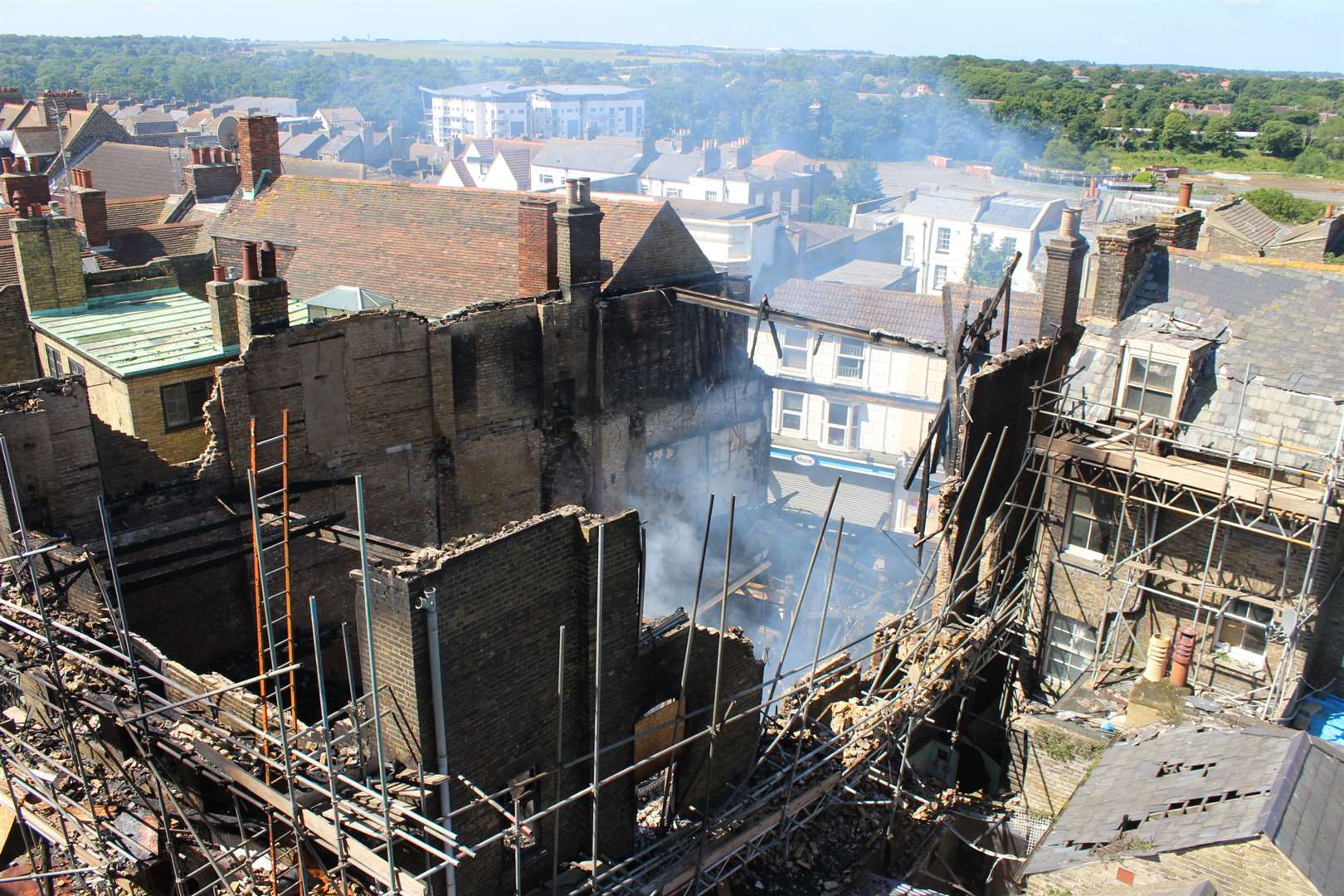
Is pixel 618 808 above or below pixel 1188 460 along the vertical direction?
below

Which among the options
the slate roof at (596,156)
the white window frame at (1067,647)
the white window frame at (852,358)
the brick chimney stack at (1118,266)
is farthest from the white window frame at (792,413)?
the slate roof at (596,156)

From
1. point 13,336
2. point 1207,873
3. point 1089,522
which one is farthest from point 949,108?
point 1207,873

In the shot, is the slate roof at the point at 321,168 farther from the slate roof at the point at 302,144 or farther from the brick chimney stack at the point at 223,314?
the slate roof at the point at 302,144

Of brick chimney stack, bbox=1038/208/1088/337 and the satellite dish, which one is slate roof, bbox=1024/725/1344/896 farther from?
the satellite dish

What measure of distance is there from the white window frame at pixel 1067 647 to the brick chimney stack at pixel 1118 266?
16.5ft

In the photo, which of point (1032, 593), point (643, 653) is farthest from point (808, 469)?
point (643, 653)

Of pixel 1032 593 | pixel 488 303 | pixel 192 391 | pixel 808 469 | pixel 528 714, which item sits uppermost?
pixel 488 303

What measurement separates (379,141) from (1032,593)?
10433cm

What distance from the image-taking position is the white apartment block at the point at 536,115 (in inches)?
6033

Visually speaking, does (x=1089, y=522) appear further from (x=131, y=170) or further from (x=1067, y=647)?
(x=131, y=170)

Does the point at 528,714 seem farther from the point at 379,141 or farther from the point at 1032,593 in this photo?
the point at 379,141

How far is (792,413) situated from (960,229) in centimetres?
3041

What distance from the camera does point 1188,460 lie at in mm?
15727

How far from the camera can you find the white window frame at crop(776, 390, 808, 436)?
35.6 meters
